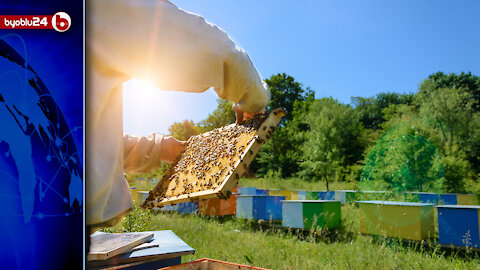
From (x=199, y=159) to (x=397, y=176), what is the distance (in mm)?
11031

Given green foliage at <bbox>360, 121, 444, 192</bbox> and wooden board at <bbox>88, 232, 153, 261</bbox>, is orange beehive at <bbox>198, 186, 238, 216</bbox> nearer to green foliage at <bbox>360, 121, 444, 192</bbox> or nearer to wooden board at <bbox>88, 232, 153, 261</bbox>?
wooden board at <bbox>88, 232, 153, 261</bbox>

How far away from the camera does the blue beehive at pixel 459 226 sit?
15.3 feet

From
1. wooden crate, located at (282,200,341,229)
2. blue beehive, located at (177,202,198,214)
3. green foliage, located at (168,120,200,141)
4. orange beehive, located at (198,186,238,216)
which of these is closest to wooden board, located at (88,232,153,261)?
wooden crate, located at (282,200,341,229)

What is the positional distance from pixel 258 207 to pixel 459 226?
3.80 m

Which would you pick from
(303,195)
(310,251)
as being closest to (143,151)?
(310,251)

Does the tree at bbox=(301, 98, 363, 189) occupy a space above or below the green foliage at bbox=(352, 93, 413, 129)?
below

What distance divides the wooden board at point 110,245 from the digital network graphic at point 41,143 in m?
0.92

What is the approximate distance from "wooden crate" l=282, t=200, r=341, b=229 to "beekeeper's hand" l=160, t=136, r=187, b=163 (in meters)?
4.38

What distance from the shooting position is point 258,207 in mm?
7094

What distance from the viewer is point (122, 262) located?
1.80 m

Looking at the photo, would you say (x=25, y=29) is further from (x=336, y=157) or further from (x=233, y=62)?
(x=336, y=157)

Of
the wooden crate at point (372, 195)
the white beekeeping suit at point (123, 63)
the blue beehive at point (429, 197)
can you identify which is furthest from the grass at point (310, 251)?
the blue beehive at point (429, 197)

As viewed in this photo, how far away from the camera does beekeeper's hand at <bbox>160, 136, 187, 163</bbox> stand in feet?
6.15

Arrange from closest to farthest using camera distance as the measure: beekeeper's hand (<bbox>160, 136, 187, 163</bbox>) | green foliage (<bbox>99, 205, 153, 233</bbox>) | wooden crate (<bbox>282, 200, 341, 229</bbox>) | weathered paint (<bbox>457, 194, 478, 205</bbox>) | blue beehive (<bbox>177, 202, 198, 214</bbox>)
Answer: beekeeper's hand (<bbox>160, 136, 187, 163</bbox>), green foliage (<bbox>99, 205, 153, 233</bbox>), wooden crate (<bbox>282, 200, 341, 229</bbox>), weathered paint (<bbox>457, 194, 478, 205</bbox>), blue beehive (<bbox>177, 202, 198, 214</bbox>)
